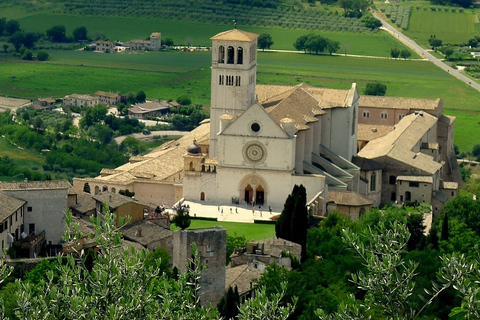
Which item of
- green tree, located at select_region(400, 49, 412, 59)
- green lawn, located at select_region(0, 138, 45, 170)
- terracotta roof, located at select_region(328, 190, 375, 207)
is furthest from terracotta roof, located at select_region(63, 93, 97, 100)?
terracotta roof, located at select_region(328, 190, 375, 207)

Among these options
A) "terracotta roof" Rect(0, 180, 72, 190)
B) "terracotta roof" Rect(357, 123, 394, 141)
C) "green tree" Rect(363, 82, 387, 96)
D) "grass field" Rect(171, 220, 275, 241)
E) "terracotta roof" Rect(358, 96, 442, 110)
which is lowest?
"grass field" Rect(171, 220, 275, 241)

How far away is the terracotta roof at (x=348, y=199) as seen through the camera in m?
91.1

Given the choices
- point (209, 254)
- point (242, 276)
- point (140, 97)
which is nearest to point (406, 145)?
point (242, 276)

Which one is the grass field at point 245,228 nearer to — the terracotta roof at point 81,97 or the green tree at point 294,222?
the green tree at point 294,222

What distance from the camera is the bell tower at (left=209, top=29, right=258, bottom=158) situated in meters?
95.8

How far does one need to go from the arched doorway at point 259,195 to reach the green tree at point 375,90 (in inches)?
2831

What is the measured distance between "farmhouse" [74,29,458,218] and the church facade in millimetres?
61

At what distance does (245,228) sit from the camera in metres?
86.2

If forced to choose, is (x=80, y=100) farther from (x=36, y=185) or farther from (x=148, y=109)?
(x=36, y=185)

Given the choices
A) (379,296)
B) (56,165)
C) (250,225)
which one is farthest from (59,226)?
(56,165)

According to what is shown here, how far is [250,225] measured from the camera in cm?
8719

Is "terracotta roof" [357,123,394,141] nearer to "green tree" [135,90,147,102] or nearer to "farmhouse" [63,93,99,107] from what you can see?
"green tree" [135,90,147,102]

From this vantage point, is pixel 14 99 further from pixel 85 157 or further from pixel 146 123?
pixel 85 157

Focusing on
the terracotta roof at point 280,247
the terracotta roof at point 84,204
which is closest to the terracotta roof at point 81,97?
the terracotta roof at point 84,204
